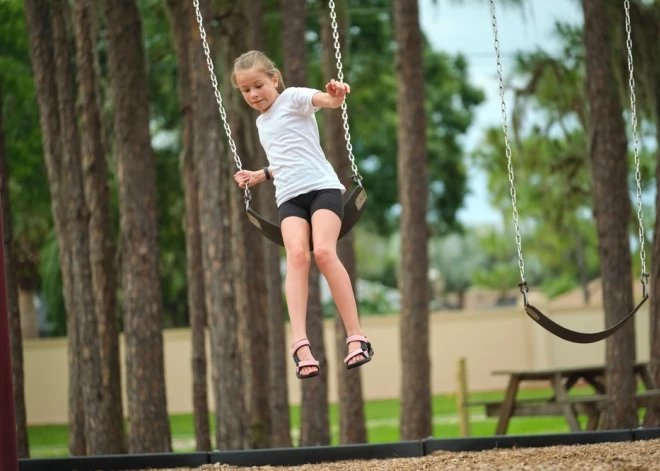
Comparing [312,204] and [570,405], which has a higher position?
[312,204]

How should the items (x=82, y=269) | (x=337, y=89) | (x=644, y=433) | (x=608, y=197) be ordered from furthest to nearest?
1. (x=82, y=269)
2. (x=608, y=197)
3. (x=644, y=433)
4. (x=337, y=89)

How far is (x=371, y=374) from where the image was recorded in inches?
966

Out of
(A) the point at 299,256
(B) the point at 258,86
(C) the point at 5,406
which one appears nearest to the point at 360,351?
(A) the point at 299,256

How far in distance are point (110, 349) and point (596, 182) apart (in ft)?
16.7

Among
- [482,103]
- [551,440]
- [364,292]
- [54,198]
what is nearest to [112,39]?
[54,198]

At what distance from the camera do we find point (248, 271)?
42.6ft

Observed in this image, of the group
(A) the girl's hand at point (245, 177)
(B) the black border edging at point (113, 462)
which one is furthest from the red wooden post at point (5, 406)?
(A) the girl's hand at point (245, 177)

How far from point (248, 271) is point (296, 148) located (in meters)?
7.60

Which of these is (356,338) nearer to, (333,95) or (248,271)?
(333,95)

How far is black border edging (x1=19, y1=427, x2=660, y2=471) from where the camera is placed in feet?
20.5

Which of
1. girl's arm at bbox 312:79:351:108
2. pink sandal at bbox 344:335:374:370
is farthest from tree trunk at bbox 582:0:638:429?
girl's arm at bbox 312:79:351:108

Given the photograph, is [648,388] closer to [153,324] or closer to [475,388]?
[153,324]

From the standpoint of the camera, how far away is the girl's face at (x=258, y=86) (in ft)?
17.8

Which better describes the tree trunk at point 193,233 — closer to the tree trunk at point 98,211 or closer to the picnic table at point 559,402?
the tree trunk at point 98,211
